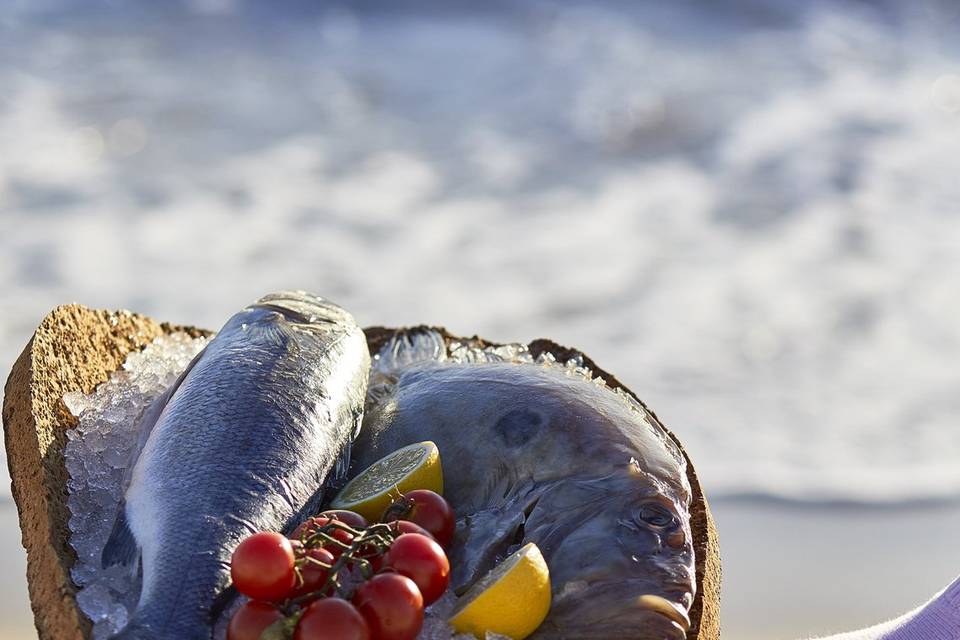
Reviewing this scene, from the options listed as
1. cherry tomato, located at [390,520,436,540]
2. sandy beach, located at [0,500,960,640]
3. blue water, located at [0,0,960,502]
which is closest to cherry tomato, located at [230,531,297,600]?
cherry tomato, located at [390,520,436,540]

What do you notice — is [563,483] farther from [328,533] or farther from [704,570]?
[328,533]

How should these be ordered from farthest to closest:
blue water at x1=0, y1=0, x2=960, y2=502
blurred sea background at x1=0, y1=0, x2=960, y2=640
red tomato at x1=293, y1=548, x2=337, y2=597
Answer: blue water at x1=0, y1=0, x2=960, y2=502 → blurred sea background at x1=0, y1=0, x2=960, y2=640 → red tomato at x1=293, y1=548, x2=337, y2=597

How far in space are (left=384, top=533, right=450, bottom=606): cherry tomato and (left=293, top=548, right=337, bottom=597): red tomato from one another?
11cm

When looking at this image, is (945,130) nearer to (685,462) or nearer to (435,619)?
(685,462)

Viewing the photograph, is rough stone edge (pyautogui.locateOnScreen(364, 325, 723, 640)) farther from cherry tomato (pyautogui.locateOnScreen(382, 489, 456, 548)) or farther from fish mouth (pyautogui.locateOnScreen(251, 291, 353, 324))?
fish mouth (pyautogui.locateOnScreen(251, 291, 353, 324))

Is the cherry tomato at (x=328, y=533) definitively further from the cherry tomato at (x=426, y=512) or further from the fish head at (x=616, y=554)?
the fish head at (x=616, y=554)

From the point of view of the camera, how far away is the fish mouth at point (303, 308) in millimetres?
2877

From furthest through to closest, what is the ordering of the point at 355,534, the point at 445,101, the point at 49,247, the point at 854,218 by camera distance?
1. the point at 445,101
2. the point at 854,218
3. the point at 49,247
4. the point at 355,534

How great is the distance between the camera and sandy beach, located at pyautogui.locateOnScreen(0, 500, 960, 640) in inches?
184

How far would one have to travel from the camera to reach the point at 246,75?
12.2 m

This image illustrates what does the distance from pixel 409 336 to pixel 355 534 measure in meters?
1.33

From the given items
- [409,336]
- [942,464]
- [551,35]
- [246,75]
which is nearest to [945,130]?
[551,35]

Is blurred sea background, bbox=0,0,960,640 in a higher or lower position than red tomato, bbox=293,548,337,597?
higher

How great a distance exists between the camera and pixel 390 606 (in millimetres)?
1911
